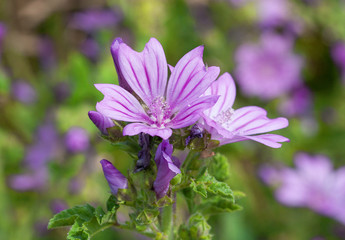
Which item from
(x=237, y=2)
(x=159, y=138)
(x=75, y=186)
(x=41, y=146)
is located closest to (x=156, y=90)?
(x=159, y=138)

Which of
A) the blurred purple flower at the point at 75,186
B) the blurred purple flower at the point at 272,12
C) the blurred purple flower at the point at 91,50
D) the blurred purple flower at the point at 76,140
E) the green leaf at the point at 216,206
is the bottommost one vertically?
the green leaf at the point at 216,206

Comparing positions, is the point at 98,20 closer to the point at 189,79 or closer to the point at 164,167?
the point at 189,79

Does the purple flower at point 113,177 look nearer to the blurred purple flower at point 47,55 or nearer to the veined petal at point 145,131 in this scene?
the veined petal at point 145,131

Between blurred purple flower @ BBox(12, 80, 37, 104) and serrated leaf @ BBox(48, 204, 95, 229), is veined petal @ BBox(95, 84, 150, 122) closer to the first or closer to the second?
serrated leaf @ BBox(48, 204, 95, 229)

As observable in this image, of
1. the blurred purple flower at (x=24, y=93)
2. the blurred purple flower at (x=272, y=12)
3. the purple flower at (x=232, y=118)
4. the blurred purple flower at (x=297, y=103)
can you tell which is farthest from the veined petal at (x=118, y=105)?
the blurred purple flower at (x=272, y=12)

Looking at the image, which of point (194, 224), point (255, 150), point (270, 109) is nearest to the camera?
point (194, 224)

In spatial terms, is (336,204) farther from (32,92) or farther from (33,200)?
(32,92)

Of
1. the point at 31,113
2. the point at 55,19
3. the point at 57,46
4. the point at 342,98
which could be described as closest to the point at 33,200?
the point at 31,113
